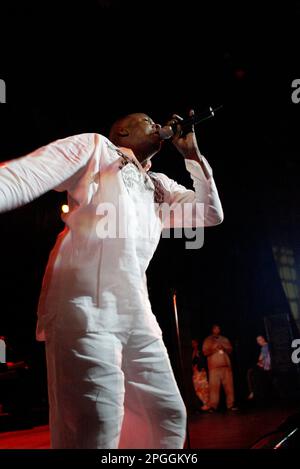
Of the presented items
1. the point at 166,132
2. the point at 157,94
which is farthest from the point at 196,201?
the point at 157,94

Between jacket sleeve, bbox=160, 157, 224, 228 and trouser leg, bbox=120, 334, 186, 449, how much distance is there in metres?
0.65

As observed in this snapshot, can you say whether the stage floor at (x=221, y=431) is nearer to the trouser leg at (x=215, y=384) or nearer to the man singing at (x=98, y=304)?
the trouser leg at (x=215, y=384)

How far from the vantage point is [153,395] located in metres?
1.45

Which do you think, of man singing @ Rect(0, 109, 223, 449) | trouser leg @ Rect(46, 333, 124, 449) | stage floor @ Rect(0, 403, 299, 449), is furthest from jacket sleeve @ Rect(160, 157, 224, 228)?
stage floor @ Rect(0, 403, 299, 449)

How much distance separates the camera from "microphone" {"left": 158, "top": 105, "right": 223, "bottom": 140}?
71.1 inches

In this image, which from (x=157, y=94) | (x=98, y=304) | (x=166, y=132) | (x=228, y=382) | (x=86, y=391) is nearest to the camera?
(x=86, y=391)

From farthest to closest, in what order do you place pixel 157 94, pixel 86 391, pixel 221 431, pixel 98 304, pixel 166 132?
1. pixel 221 431
2. pixel 157 94
3. pixel 166 132
4. pixel 98 304
5. pixel 86 391

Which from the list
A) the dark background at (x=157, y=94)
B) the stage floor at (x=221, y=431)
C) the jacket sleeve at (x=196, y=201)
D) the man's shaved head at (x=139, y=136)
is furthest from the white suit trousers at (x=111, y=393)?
the stage floor at (x=221, y=431)

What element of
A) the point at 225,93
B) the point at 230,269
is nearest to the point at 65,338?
the point at 225,93

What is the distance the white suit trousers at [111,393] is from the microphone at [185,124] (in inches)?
34.0

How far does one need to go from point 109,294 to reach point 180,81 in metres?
4.33

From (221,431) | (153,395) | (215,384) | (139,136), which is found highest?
(139,136)

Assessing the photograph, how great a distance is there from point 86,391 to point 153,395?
0.84ft

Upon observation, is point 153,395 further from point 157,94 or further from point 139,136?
point 157,94
